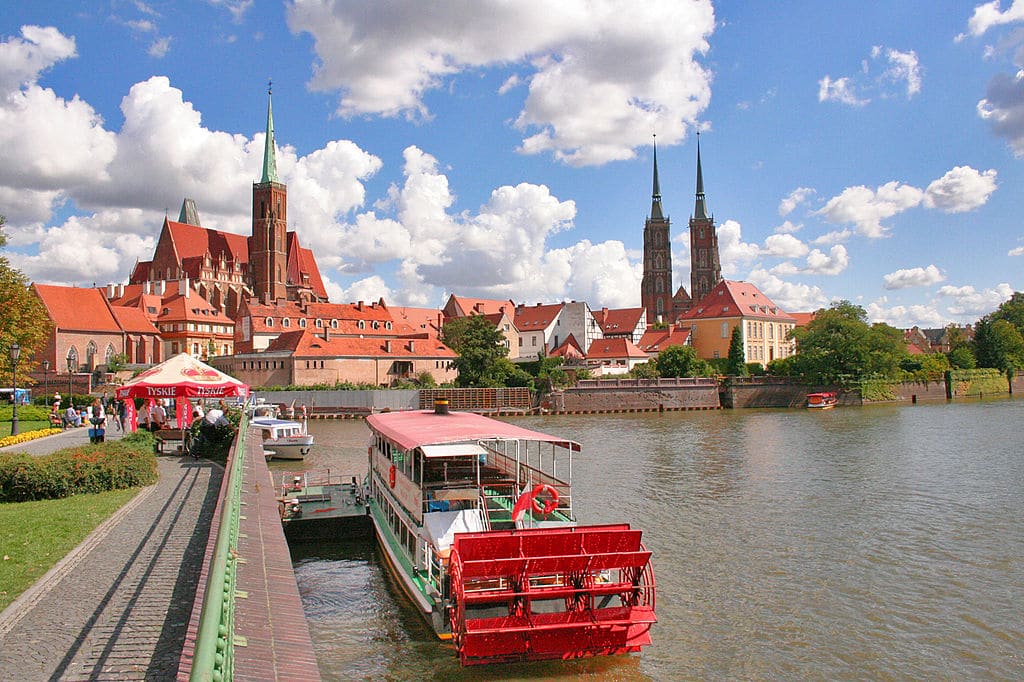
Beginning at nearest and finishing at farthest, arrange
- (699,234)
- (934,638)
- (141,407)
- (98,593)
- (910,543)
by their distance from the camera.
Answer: (98,593), (934,638), (910,543), (141,407), (699,234)

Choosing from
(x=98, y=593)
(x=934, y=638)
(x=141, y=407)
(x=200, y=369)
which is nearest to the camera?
(x=98, y=593)

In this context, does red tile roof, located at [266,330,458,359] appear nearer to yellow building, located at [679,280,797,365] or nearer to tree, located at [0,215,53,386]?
tree, located at [0,215,53,386]

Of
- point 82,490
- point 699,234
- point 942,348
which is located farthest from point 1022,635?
point 942,348

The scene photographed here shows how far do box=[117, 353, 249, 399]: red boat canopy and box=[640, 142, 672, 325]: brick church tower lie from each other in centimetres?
12793

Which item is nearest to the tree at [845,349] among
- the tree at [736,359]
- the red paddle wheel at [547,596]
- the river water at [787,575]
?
the tree at [736,359]

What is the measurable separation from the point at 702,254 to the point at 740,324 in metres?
58.5

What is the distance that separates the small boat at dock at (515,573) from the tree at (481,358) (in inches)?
2440

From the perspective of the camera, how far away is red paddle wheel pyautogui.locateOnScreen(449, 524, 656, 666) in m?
13.0

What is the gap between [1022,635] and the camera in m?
14.6

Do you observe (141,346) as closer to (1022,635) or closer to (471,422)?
(471,422)

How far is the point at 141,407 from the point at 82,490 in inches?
1104

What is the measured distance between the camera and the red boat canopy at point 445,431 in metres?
16.0

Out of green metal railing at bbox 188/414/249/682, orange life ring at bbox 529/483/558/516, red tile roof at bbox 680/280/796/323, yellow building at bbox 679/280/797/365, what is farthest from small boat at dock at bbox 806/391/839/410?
green metal railing at bbox 188/414/249/682

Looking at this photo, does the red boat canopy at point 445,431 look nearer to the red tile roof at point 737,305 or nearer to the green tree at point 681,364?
the green tree at point 681,364
